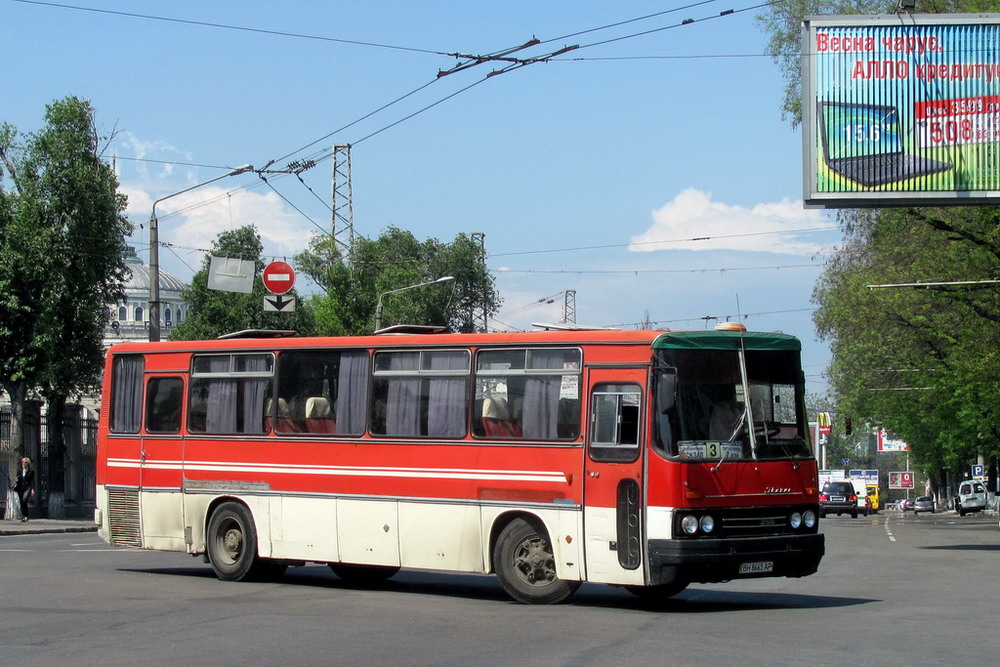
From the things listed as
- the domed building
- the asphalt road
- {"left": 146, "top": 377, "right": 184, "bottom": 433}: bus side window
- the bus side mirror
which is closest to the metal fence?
the asphalt road

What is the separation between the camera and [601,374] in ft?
46.3

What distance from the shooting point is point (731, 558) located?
44.1ft

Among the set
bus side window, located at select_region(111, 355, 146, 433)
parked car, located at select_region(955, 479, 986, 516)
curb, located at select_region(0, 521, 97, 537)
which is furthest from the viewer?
parked car, located at select_region(955, 479, 986, 516)

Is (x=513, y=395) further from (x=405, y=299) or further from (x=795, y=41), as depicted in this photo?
(x=405, y=299)

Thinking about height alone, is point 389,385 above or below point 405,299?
below

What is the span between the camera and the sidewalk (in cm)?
3133

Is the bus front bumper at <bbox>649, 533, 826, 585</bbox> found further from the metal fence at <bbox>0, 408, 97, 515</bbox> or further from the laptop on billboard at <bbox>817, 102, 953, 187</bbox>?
the metal fence at <bbox>0, 408, 97, 515</bbox>

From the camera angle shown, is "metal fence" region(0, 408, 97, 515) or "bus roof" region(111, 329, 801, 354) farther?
"metal fence" region(0, 408, 97, 515)

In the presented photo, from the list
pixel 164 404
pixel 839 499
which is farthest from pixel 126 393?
pixel 839 499

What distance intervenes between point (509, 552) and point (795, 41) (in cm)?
3239

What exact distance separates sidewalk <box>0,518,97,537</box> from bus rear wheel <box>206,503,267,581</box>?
14.3 meters

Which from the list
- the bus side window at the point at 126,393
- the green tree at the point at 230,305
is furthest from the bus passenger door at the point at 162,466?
the green tree at the point at 230,305

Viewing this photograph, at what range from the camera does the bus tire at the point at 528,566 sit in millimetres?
14281

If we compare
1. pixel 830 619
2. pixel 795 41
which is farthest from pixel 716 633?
pixel 795 41
